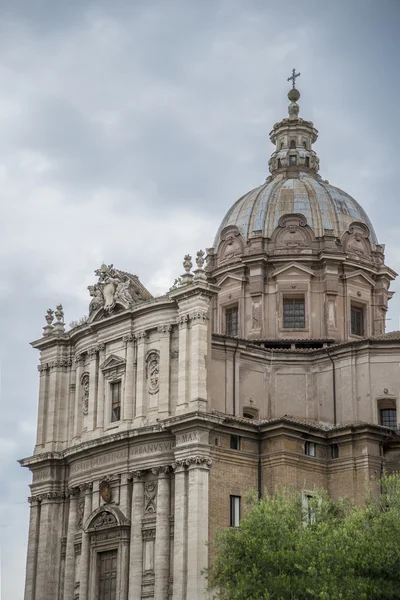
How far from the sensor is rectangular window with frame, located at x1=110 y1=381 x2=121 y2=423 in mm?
58938

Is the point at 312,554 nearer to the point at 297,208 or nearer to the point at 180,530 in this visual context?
the point at 180,530

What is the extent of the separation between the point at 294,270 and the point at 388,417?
11.6 m

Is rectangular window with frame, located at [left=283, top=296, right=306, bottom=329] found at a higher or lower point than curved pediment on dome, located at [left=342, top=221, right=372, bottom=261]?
lower

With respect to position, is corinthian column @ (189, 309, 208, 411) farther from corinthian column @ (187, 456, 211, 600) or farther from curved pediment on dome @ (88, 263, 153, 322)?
curved pediment on dome @ (88, 263, 153, 322)

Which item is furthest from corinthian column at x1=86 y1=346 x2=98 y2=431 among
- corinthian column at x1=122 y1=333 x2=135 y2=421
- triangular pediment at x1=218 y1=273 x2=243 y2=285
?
triangular pediment at x1=218 y1=273 x2=243 y2=285

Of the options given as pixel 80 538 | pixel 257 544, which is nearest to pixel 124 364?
pixel 80 538

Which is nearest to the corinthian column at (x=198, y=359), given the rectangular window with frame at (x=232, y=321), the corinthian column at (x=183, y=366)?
the corinthian column at (x=183, y=366)

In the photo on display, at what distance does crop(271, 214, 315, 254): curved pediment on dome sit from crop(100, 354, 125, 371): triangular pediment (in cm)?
1274

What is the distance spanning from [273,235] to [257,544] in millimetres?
27674

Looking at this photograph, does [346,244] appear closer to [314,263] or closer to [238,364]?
[314,263]

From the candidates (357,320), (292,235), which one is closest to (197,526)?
(357,320)

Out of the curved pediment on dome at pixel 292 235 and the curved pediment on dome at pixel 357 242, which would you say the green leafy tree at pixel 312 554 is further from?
the curved pediment on dome at pixel 357 242

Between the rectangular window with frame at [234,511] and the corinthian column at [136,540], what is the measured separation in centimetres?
496

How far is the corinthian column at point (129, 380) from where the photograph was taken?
189 feet
